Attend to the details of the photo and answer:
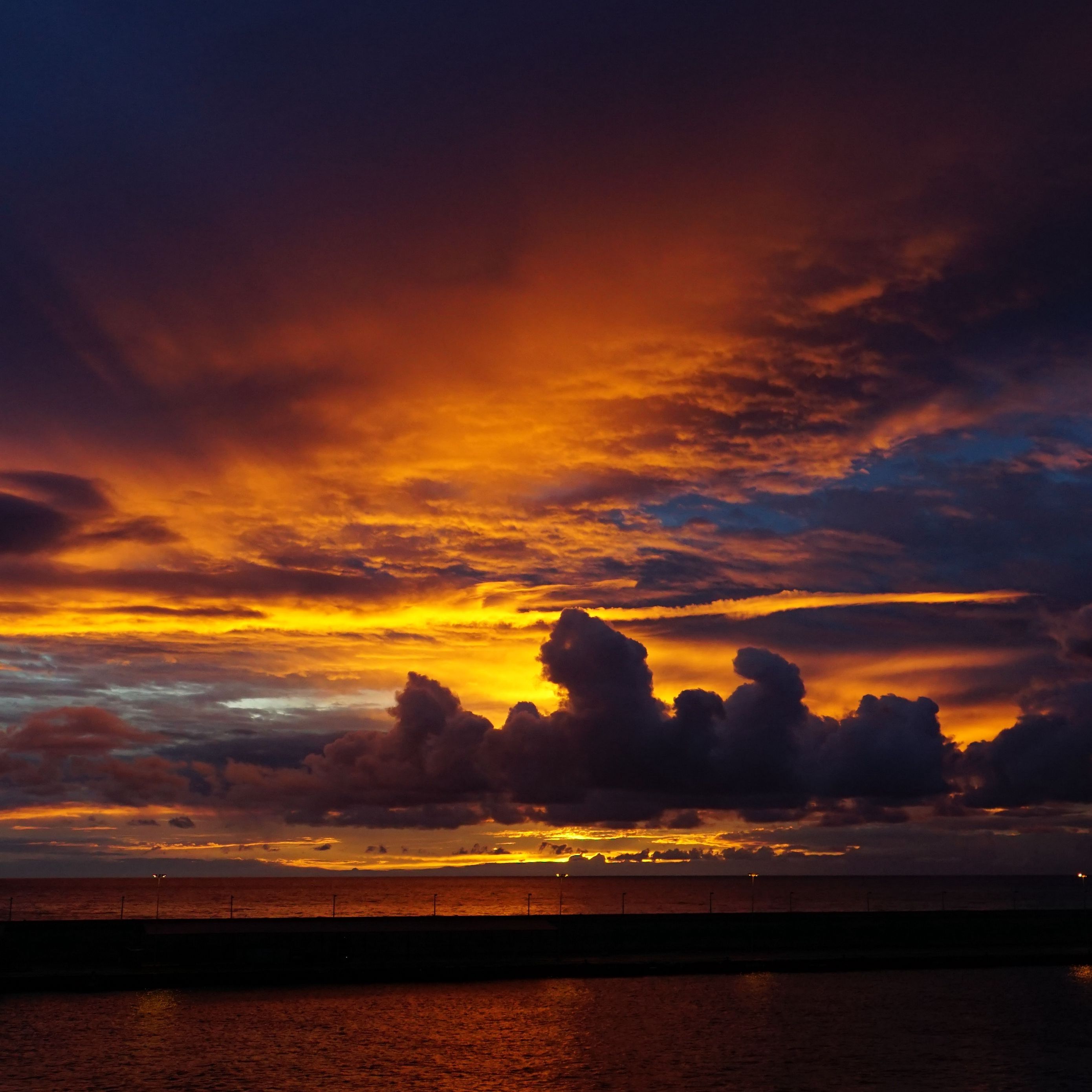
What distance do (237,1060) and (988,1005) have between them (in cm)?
5096

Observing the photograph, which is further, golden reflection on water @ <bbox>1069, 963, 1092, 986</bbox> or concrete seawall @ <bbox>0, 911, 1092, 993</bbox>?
golden reflection on water @ <bbox>1069, 963, 1092, 986</bbox>

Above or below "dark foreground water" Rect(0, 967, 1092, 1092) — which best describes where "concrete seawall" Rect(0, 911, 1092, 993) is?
above

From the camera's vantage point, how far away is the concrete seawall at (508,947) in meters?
83.4

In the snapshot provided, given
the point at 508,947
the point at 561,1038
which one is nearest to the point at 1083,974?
the point at 508,947

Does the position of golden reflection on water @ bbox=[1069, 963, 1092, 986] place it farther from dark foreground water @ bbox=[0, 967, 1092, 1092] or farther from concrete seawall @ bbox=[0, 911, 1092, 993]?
dark foreground water @ bbox=[0, 967, 1092, 1092]

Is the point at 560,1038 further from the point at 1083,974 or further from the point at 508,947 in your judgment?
the point at 1083,974

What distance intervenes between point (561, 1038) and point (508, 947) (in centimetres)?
2610

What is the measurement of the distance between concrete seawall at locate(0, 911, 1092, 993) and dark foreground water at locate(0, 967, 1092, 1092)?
218 cm

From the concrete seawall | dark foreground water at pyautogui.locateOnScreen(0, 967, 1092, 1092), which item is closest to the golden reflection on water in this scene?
the concrete seawall

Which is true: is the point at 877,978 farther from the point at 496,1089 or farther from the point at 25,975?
the point at 25,975

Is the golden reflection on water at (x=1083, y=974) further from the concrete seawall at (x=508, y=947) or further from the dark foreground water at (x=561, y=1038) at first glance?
the dark foreground water at (x=561, y=1038)

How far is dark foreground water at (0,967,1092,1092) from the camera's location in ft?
192

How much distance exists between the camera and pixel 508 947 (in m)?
93.8

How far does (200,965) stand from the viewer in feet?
278
